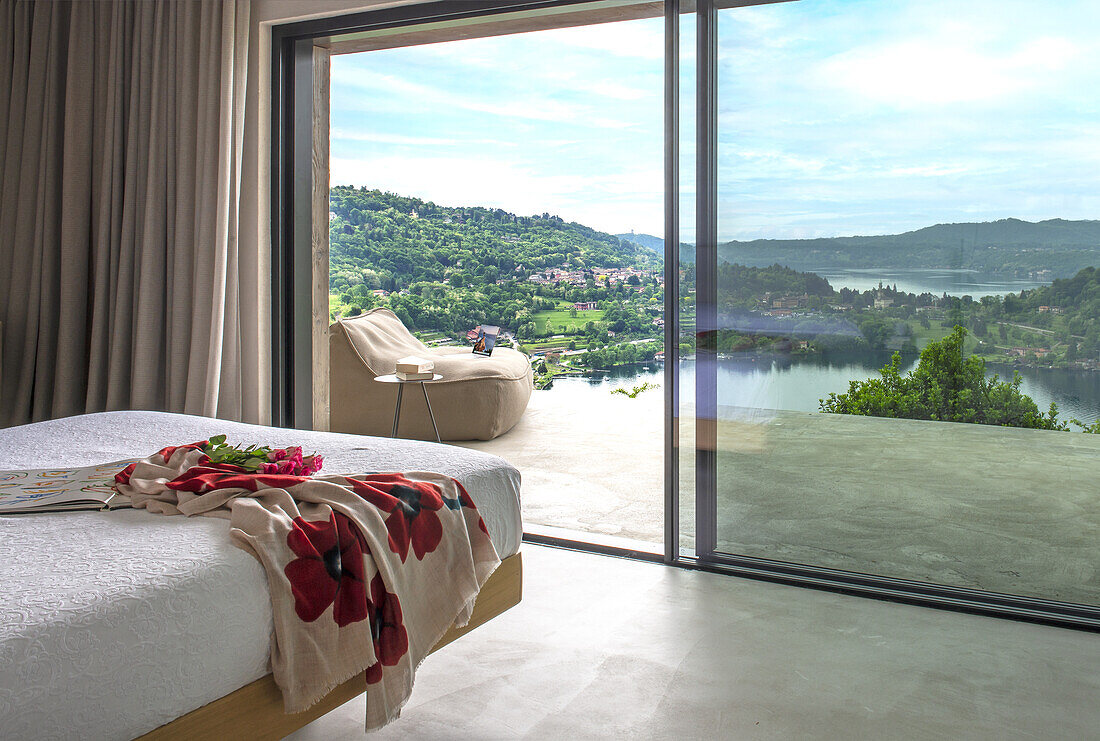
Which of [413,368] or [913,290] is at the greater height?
[913,290]

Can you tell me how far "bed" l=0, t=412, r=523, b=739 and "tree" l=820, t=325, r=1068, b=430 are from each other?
1727mm

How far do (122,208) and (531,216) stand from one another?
227 cm

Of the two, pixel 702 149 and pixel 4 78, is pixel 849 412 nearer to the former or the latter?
pixel 702 149

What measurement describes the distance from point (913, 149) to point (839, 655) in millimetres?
1605

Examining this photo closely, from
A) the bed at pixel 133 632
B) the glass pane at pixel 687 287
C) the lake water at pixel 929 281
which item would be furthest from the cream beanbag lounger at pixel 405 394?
the bed at pixel 133 632

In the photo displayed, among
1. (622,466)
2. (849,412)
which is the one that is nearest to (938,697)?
(849,412)

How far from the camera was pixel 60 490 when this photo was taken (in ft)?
5.74

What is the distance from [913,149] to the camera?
2678 millimetres

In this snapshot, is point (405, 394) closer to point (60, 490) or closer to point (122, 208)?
point (122, 208)

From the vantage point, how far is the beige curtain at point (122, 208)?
12.1ft

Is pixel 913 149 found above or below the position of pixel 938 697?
above

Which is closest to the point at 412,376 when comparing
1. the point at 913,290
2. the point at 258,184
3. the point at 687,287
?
the point at 258,184

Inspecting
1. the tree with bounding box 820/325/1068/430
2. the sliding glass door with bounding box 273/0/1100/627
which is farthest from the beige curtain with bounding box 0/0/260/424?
the tree with bounding box 820/325/1068/430

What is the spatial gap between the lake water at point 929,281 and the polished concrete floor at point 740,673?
103 centimetres
